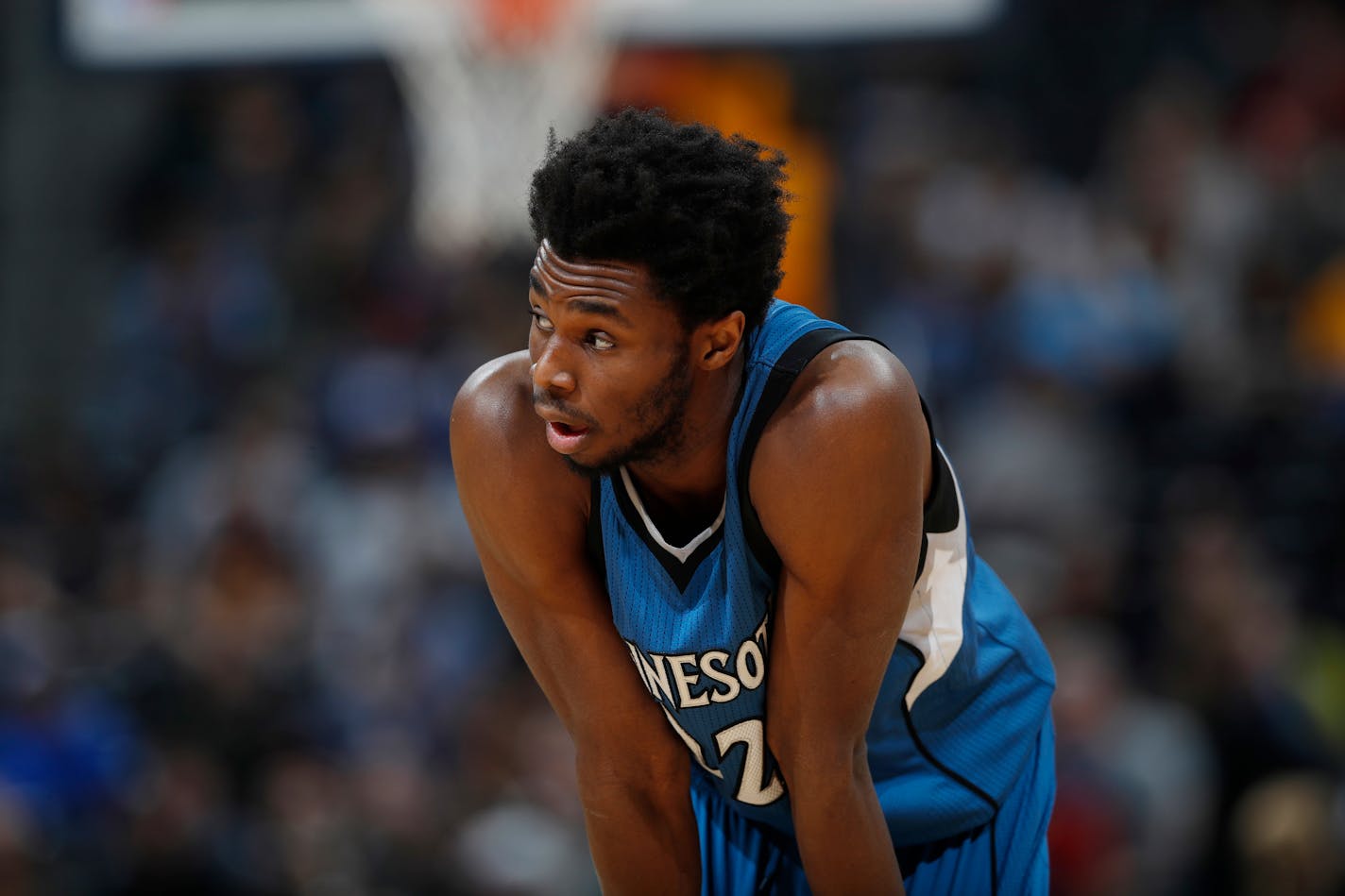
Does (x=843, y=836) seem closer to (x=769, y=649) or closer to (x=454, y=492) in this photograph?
(x=769, y=649)

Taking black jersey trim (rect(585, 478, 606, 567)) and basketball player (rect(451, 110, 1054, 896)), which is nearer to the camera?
basketball player (rect(451, 110, 1054, 896))

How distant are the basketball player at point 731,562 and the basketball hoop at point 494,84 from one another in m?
4.94

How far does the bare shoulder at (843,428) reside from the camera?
2.48 meters

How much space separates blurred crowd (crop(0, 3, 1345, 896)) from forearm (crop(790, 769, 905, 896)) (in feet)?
9.67

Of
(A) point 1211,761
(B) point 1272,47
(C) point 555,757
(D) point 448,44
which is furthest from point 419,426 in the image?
(B) point 1272,47

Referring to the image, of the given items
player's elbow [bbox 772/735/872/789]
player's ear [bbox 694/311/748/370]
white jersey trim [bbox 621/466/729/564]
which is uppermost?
player's ear [bbox 694/311/748/370]

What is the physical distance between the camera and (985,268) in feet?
25.5

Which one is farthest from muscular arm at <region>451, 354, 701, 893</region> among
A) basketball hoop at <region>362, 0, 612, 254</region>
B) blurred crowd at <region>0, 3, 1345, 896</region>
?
basketball hoop at <region>362, 0, 612, 254</region>

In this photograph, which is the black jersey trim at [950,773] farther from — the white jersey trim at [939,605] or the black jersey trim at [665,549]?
the black jersey trim at [665,549]

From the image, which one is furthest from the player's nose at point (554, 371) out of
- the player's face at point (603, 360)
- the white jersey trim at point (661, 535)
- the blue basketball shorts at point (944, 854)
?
the blue basketball shorts at point (944, 854)

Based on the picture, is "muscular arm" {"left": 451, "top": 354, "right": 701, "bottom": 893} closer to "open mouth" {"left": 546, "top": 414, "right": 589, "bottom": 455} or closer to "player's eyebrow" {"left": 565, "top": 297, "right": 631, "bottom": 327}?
"open mouth" {"left": 546, "top": 414, "right": 589, "bottom": 455}

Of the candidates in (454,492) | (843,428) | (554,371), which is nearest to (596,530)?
(554,371)

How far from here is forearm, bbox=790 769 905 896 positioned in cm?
265

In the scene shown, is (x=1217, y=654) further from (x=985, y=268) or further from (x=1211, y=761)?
(x=985, y=268)
